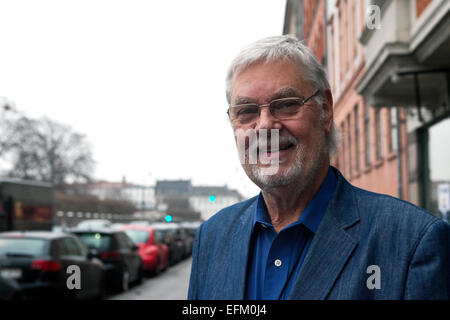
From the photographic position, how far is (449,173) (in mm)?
9531

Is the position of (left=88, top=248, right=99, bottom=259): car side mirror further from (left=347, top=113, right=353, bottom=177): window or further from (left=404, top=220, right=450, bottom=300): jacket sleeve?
(left=404, top=220, right=450, bottom=300): jacket sleeve

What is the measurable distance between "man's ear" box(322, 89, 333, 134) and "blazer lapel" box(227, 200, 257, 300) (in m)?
0.34

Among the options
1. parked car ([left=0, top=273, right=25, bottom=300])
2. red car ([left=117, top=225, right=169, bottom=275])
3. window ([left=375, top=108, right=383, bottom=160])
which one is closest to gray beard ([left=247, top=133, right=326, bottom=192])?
parked car ([left=0, top=273, right=25, bottom=300])

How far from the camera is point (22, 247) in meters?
8.52

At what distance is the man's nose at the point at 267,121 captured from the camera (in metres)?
1.65

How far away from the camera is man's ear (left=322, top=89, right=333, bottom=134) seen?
188 cm

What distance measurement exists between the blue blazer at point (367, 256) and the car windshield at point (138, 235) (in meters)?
14.5

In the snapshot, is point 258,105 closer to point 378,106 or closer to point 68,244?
point 68,244

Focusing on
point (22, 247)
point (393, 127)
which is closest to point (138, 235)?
point (393, 127)

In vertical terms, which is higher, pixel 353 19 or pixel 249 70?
pixel 353 19

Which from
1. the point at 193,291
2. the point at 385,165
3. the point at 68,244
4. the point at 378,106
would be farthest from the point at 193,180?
the point at 385,165

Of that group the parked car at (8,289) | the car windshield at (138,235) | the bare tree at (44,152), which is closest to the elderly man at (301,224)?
the parked car at (8,289)

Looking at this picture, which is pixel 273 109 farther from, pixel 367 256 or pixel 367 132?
pixel 367 132
